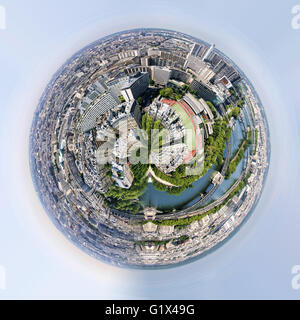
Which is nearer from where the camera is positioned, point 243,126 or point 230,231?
point 230,231

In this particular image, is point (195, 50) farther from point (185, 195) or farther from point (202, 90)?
point (185, 195)

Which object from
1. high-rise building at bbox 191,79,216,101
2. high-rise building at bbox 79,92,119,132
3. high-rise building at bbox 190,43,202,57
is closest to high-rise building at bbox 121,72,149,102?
high-rise building at bbox 79,92,119,132

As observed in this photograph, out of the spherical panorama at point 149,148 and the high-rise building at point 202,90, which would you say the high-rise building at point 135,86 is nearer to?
the spherical panorama at point 149,148

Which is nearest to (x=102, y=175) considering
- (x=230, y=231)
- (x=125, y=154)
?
(x=125, y=154)

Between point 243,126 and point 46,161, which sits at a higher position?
point 243,126

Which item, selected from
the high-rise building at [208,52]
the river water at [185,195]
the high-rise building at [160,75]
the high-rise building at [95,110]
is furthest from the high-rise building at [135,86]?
the river water at [185,195]

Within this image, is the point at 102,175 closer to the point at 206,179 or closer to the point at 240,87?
the point at 206,179

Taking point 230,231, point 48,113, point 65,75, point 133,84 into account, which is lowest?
point 230,231

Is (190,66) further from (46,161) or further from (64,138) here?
(46,161)
